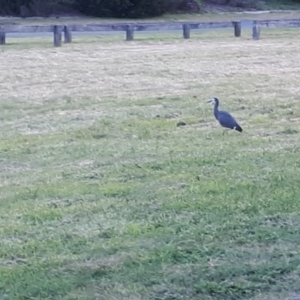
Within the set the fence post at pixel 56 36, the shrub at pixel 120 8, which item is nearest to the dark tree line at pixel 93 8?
the shrub at pixel 120 8

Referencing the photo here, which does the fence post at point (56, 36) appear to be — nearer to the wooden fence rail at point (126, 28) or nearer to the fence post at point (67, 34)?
the wooden fence rail at point (126, 28)

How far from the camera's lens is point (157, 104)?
14758 millimetres

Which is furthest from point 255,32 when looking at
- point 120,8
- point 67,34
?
point 120,8

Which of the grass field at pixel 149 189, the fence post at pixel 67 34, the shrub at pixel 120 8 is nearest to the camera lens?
the grass field at pixel 149 189

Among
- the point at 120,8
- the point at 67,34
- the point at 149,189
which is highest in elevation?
the point at 149,189

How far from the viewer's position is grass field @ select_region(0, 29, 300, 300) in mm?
6082

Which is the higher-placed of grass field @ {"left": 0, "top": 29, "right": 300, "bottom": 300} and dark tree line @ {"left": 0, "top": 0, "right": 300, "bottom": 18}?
grass field @ {"left": 0, "top": 29, "right": 300, "bottom": 300}

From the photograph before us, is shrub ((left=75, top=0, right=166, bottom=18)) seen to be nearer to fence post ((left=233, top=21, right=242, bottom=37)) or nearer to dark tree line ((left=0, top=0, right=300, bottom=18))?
dark tree line ((left=0, top=0, right=300, bottom=18))

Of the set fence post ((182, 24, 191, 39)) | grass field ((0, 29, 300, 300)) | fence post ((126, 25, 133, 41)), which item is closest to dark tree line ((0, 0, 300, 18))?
fence post ((182, 24, 191, 39))

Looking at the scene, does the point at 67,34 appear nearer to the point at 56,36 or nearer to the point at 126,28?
the point at 56,36

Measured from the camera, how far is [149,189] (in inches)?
338

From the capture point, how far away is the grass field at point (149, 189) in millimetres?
6082

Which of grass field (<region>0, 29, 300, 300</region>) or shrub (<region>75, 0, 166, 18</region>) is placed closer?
grass field (<region>0, 29, 300, 300</region>)

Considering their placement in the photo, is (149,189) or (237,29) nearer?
(149,189)
